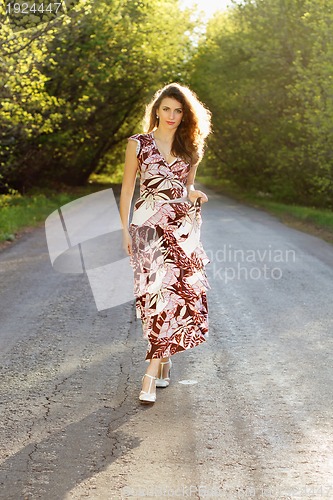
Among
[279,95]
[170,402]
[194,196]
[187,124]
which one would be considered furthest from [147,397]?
[279,95]

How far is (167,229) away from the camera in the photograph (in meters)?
5.61

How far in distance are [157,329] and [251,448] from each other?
50.3 inches

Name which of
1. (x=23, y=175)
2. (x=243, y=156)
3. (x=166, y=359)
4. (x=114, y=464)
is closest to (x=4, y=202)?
(x=23, y=175)

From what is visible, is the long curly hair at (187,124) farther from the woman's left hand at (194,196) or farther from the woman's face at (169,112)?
the woman's left hand at (194,196)

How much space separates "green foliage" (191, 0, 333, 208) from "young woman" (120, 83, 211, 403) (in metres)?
17.1

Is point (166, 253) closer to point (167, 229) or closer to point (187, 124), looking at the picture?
point (167, 229)

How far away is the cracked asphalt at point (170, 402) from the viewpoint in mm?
4027

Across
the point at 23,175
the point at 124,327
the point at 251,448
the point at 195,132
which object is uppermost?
the point at 195,132

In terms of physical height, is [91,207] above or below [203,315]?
below

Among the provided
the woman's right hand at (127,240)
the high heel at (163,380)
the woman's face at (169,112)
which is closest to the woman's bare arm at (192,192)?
the woman's face at (169,112)

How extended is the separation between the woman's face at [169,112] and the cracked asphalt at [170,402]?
6.07 ft

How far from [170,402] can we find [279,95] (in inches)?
1072

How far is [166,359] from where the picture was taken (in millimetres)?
5828

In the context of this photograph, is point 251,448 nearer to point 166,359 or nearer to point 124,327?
point 166,359
